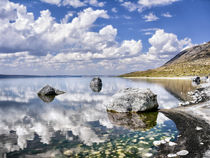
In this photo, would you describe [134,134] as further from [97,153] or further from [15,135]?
[15,135]

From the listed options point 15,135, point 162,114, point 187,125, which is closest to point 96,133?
point 15,135

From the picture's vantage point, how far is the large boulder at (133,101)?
21594 mm

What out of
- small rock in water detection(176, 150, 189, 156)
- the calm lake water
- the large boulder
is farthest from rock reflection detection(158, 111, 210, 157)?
the large boulder

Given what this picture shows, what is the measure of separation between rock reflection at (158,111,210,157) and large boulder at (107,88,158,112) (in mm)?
4544

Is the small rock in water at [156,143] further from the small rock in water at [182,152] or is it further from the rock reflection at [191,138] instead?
the small rock in water at [182,152]

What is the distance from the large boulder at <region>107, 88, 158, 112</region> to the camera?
21.6 meters

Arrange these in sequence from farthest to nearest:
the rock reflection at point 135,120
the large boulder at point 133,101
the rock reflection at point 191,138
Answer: the large boulder at point 133,101 → the rock reflection at point 135,120 → the rock reflection at point 191,138

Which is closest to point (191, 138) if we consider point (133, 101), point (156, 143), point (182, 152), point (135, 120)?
point (156, 143)

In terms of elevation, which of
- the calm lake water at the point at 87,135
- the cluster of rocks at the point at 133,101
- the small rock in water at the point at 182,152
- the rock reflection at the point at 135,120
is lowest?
the calm lake water at the point at 87,135

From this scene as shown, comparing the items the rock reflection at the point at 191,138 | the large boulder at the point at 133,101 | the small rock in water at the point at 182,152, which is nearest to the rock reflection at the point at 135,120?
the large boulder at the point at 133,101

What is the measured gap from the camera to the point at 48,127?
54.1 feet

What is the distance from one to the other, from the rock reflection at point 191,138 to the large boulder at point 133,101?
4.54 m

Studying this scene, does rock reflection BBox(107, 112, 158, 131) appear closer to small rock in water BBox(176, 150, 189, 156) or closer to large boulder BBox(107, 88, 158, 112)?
large boulder BBox(107, 88, 158, 112)

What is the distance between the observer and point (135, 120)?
18.2m
